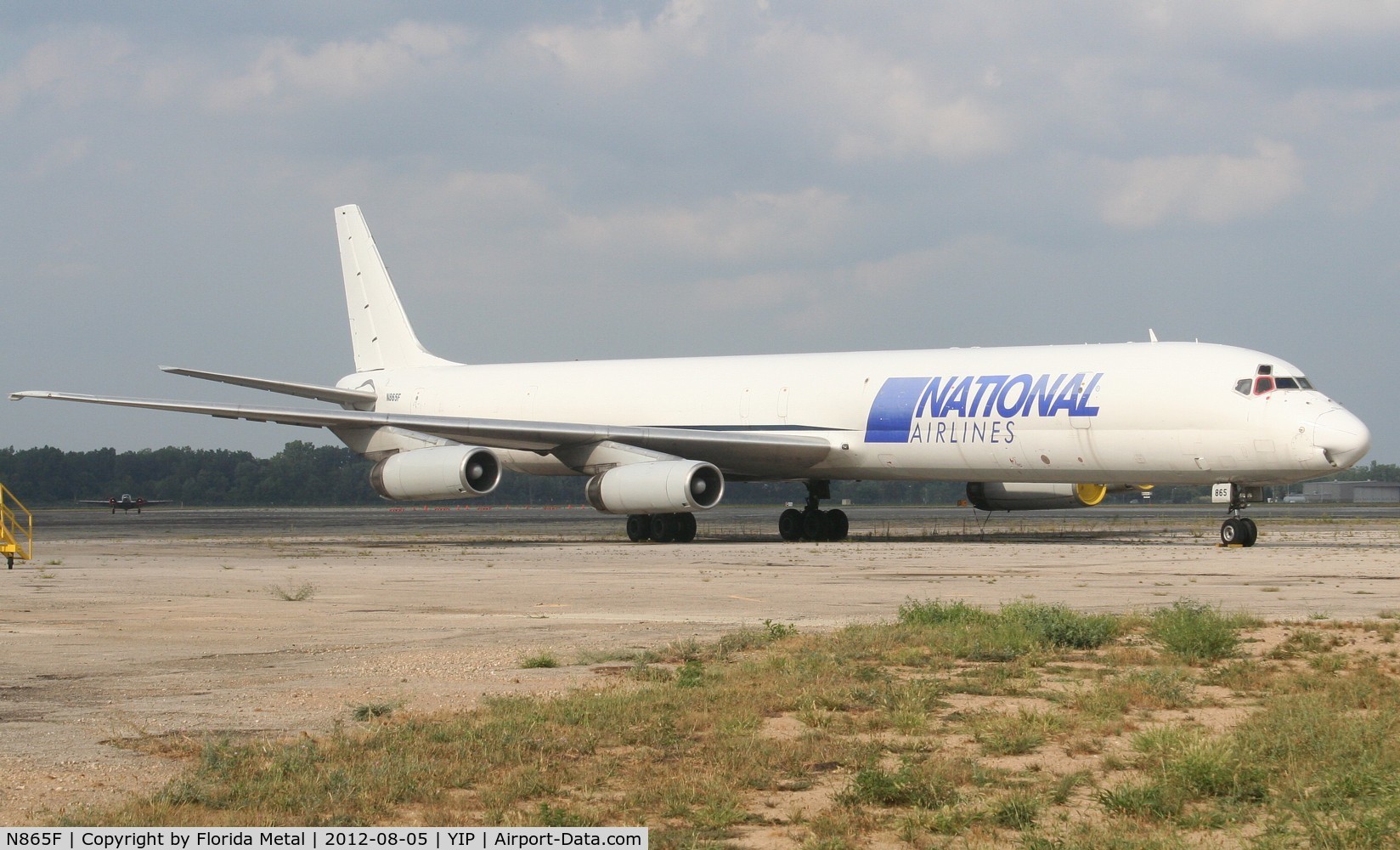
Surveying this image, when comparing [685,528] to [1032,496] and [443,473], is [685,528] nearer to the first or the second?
[443,473]

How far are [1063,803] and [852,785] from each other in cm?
87

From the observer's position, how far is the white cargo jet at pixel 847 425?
24.5 meters

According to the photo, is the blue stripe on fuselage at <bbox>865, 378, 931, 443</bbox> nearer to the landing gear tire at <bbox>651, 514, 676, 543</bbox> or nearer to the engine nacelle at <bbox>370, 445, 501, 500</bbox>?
the landing gear tire at <bbox>651, 514, 676, 543</bbox>

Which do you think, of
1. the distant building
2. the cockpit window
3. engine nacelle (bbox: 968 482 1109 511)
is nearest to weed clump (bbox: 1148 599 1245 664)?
the cockpit window

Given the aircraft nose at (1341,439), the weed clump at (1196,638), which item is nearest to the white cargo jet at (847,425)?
the aircraft nose at (1341,439)

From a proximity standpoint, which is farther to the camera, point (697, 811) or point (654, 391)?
point (654, 391)

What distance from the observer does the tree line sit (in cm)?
9488

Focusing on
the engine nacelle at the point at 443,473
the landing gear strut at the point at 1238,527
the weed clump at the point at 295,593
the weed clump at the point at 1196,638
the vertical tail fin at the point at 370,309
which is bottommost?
the weed clump at the point at 295,593

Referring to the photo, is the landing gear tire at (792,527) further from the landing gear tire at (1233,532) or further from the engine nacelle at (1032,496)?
the landing gear tire at (1233,532)

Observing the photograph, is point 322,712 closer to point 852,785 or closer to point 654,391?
point 852,785

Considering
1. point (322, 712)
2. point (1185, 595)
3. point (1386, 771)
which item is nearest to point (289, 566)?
point (1185, 595)

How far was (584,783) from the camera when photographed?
618 cm

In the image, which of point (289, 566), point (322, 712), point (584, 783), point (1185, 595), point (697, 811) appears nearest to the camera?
point (697, 811)
